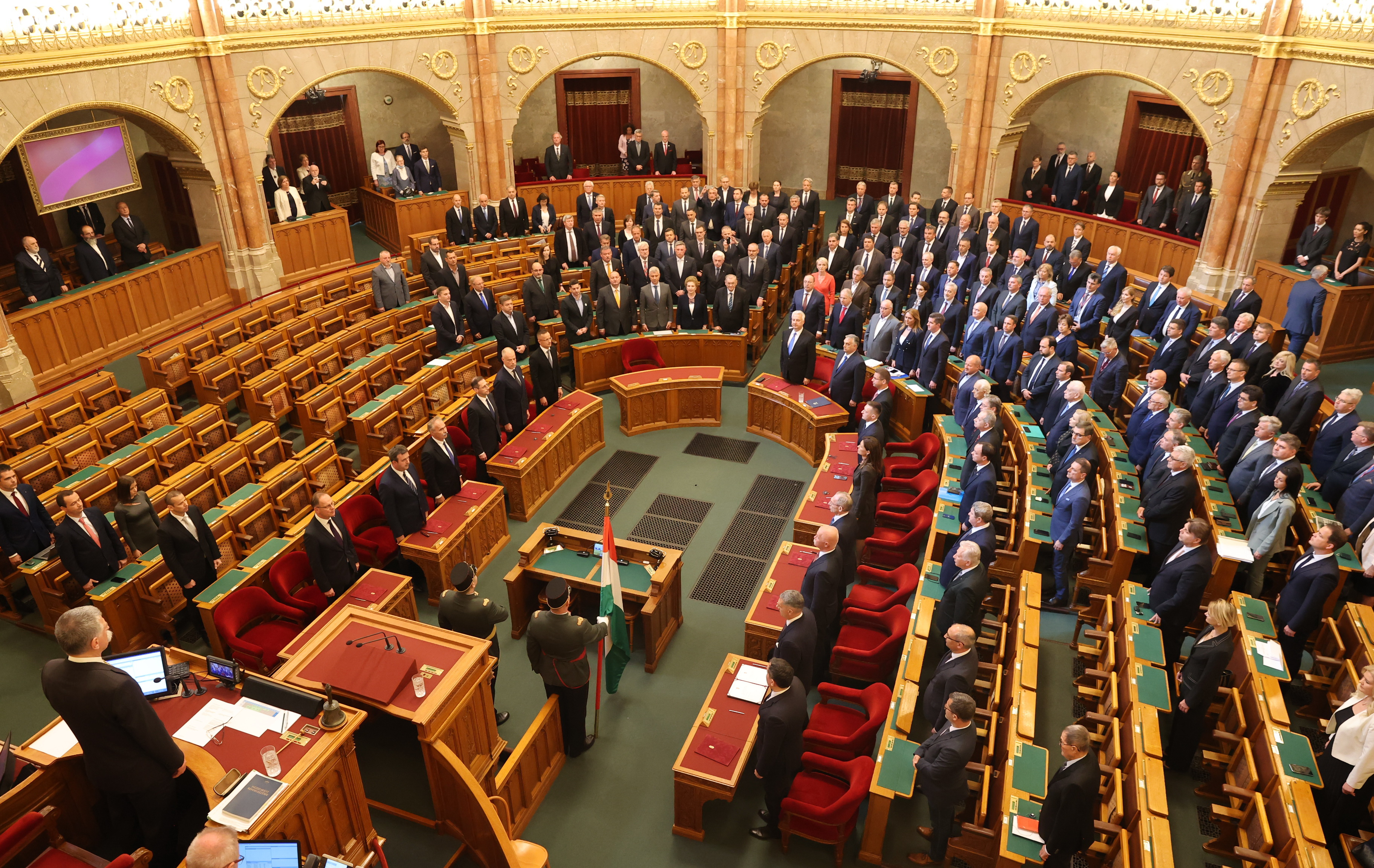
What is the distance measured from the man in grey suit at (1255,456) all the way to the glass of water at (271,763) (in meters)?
7.78

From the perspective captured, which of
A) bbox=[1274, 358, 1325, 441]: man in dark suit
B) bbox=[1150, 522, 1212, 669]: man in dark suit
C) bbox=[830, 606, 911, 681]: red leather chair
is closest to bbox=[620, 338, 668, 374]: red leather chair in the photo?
bbox=[830, 606, 911, 681]: red leather chair

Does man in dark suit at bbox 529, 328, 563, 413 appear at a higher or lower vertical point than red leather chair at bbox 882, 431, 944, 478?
higher

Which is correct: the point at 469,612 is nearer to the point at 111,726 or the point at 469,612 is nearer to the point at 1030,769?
the point at 111,726

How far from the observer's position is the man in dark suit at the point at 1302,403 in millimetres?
8375

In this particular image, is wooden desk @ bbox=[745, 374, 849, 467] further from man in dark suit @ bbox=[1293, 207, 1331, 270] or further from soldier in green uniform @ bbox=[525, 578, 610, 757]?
man in dark suit @ bbox=[1293, 207, 1331, 270]

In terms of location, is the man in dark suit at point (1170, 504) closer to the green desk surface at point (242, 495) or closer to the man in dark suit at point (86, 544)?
the green desk surface at point (242, 495)

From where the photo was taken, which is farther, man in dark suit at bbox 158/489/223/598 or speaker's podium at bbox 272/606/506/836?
man in dark suit at bbox 158/489/223/598

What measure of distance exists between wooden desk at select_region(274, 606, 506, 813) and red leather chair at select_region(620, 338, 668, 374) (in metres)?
6.33

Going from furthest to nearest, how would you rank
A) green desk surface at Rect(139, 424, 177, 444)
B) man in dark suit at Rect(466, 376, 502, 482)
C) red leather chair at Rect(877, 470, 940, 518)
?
man in dark suit at Rect(466, 376, 502, 482), green desk surface at Rect(139, 424, 177, 444), red leather chair at Rect(877, 470, 940, 518)

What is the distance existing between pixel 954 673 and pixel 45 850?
5142 millimetres

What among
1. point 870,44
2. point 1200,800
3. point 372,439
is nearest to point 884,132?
point 870,44

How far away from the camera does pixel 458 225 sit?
1441 centimetres

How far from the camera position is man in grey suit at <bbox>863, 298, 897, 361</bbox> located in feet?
36.0

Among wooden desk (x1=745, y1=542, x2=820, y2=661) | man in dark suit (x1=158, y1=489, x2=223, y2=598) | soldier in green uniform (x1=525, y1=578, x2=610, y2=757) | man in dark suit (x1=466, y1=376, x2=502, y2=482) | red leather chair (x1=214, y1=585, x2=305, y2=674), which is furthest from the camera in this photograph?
man in dark suit (x1=466, y1=376, x2=502, y2=482)
